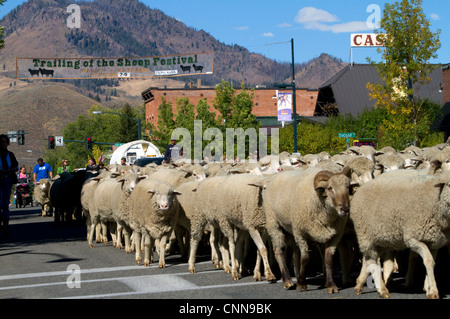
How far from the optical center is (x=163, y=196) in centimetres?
1195

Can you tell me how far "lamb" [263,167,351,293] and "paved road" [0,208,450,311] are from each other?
465 millimetres

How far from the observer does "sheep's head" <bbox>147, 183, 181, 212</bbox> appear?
1185cm

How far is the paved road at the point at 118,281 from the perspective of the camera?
8734 millimetres

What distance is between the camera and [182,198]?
1283 cm

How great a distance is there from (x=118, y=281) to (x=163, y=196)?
2.22 metres

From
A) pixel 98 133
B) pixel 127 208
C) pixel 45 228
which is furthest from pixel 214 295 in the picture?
pixel 98 133

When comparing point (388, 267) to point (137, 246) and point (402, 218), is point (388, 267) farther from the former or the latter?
point (137, 246)

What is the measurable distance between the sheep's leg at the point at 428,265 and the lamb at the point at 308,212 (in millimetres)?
974

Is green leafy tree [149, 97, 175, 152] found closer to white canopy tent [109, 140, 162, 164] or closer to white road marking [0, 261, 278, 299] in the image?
white canopy tent [109, 140, 162, 164]

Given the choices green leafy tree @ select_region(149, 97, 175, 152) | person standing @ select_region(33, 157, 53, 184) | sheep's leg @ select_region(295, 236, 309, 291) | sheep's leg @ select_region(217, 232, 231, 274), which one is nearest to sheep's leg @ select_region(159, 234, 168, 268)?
sheep's leg @ select_region(217, 232, 231, 274)

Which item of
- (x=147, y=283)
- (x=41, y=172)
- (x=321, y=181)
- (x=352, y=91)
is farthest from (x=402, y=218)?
(x=352, y=91)

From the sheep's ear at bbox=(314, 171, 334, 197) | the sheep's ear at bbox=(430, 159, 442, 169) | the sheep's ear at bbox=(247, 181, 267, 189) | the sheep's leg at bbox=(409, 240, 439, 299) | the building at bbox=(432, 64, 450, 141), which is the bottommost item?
the sheep's leg at bbox=(409, 240, 439, 299)

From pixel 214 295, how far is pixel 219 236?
318 centimetres

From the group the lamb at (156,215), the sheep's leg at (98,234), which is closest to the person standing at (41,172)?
the sheep's leg at (98,234)
